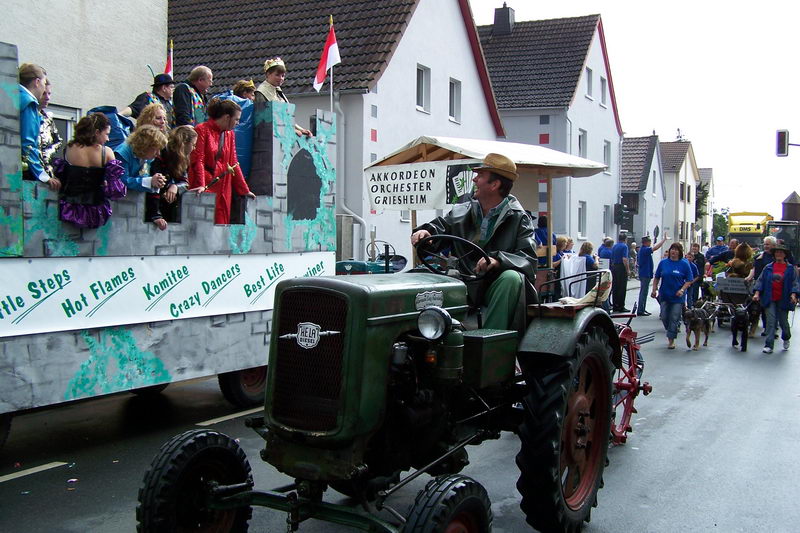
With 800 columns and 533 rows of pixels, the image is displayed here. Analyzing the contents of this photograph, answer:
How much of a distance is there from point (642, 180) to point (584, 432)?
3854cm

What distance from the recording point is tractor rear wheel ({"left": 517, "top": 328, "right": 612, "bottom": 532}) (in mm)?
4305

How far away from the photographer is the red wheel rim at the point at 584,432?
478 cm

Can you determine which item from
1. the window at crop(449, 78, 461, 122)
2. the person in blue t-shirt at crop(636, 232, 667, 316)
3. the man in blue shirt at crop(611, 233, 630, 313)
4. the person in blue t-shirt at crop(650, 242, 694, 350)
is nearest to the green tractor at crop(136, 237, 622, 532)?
the person in blue t-shirt at crop(650, 242, 694, 350)

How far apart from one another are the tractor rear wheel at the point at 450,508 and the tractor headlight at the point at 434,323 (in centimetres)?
63

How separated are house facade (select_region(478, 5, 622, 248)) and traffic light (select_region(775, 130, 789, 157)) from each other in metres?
6.68

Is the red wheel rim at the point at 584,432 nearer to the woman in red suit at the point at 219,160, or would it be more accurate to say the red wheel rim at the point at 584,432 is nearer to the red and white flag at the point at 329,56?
the woman in red suit at the point at 219,160

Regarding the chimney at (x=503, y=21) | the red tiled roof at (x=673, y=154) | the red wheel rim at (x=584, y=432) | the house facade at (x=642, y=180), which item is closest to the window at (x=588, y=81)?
the chimney at (x=503, y=21)

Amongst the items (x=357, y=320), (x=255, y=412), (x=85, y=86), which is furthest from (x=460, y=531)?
(x=85, y=86)

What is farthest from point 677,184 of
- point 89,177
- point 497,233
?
point 89,177

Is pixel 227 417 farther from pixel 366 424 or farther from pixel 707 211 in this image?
pixel 707 211

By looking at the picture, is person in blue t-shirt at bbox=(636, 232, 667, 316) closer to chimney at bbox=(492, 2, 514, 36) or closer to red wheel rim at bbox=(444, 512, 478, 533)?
red wheel rim at bbox=(444, 512, 478, 533)

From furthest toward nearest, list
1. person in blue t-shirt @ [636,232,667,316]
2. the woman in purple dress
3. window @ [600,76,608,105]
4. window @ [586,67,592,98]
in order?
window @ [600,76,608,105], window @ [586,67,592,98], person in blue t-shirt @ [636,232,667,316], the woman in purple dress

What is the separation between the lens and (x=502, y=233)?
494 centimetres

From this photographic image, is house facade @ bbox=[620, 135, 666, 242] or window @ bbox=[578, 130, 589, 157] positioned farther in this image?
house facade @ bbox=[620, 135, 666, 242]
